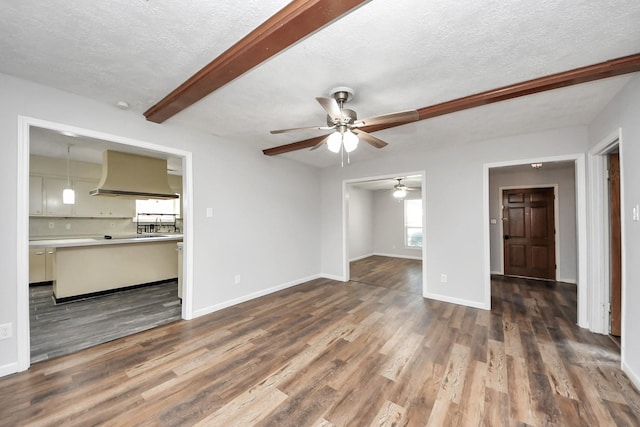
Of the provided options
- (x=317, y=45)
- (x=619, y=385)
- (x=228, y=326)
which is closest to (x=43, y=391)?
(x=228, y=326)

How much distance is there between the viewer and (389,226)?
833 cm

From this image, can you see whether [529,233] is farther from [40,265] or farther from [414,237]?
[40,265]

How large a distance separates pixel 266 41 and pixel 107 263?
4666 millimetres

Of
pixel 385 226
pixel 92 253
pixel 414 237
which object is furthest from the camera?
pixel 385 226

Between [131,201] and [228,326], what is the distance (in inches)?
185

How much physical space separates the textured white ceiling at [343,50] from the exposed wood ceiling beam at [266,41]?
57 millimetres

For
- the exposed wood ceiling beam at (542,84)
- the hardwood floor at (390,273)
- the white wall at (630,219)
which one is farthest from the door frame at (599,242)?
the hardwood floor at (390,273)

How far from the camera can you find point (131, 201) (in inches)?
231

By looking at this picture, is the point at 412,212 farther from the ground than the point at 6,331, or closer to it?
farther from the ground

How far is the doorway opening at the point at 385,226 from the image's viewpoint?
684 cm

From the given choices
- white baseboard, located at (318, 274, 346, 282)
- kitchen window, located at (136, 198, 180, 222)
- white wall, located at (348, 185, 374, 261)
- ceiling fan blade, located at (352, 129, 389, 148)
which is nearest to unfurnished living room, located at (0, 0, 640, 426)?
ceiling fan blade, located at (352, 129, 389, 148)

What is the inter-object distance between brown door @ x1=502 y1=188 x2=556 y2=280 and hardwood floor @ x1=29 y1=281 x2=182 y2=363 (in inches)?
260

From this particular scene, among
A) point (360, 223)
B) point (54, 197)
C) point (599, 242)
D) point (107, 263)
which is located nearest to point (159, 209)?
point (54, 197)

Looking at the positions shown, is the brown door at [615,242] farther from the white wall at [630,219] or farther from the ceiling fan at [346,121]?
the ceiling fan at [346,121]
